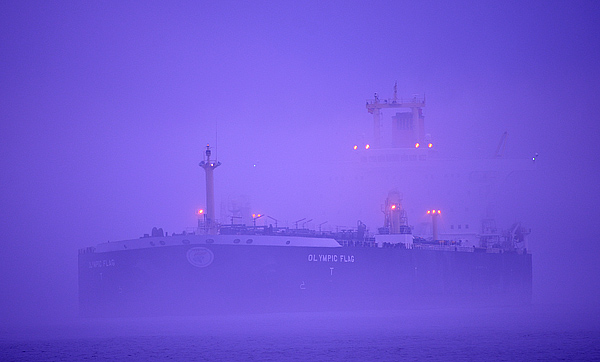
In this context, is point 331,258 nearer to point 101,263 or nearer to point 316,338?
point 316,338

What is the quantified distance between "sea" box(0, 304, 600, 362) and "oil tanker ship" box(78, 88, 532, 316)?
3.47 feet

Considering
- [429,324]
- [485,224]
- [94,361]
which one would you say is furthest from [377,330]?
[485,224]

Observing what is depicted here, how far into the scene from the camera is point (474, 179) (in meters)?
57.6

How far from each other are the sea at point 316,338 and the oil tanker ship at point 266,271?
1059 mm

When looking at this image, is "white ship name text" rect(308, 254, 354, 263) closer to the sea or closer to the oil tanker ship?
the oil tanker ship

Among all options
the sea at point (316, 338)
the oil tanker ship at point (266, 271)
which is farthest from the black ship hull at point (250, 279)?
the sea at point (316, 338)

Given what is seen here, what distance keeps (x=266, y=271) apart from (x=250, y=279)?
34.8 inches

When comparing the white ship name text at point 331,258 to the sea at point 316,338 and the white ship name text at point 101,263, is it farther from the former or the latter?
the white ship name text at point 101,263

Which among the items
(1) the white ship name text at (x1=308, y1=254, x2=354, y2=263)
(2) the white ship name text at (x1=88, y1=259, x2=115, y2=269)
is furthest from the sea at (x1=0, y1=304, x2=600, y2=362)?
(2) the white ship name text at (x1=88, y1=259, x2=115, y2=269)

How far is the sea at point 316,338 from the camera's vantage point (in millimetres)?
27891

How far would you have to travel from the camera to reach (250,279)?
37.7 meters

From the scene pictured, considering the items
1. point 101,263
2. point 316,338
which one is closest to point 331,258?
point 316,338

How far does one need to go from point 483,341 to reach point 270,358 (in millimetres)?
9679

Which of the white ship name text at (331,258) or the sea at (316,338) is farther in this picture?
the white ship name text at (331,258)
